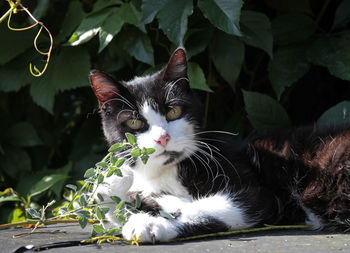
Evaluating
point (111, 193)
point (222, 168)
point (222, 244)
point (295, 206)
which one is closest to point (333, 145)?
point (295, 206)

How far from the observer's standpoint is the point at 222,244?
1.36 meters

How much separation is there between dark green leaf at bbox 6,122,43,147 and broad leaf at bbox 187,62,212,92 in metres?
1.00

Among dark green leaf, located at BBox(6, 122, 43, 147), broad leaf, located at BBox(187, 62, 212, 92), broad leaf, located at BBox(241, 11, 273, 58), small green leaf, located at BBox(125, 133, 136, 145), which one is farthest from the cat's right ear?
dark green leaf, located at BBox(6, 122, 43, 147)

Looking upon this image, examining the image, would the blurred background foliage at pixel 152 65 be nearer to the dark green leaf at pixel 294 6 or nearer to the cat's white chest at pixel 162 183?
the dark green leaf at pixel 294 6

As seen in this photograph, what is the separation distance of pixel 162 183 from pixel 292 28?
1.07m

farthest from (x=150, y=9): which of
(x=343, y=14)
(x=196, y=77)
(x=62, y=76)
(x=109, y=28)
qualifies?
(x=343, y=14)

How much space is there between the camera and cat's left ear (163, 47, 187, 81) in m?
1.76

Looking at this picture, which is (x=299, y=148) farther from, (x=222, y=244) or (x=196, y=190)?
(x=222, y=244)

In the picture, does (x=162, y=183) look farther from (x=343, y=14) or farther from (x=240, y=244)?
(x=343, y=14)

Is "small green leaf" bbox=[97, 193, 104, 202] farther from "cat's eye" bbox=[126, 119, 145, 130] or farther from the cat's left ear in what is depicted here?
the cat's left ear

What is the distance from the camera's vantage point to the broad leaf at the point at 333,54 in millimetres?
2074

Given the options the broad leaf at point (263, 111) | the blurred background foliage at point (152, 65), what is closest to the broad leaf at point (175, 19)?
the blurred background foliage at point (152, 65)

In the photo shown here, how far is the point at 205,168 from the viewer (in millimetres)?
1746

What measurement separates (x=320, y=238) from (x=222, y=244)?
1.04ft
